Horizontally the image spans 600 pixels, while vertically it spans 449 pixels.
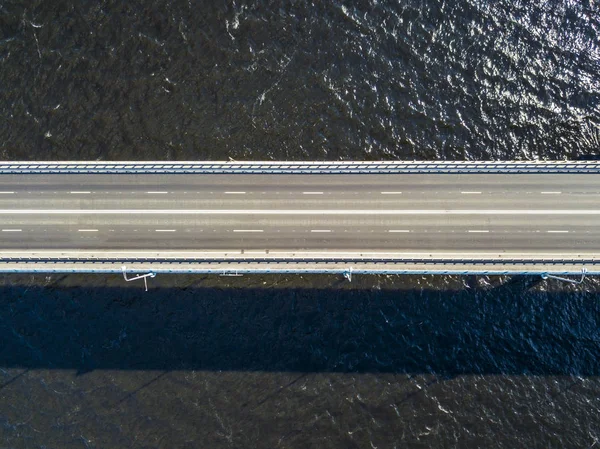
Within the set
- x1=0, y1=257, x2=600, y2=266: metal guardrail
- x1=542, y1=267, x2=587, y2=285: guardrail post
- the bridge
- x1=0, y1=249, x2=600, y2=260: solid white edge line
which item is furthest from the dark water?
the bridge

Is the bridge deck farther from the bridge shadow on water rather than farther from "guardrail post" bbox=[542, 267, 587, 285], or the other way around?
the bridge shadow on water

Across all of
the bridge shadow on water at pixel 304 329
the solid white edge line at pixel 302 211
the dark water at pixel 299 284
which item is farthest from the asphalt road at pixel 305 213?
the bridge shadow on water at pixel 304 329

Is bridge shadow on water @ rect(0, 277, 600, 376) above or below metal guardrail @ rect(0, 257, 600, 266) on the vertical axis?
below

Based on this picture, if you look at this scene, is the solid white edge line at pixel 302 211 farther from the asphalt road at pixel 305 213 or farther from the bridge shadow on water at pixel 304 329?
the bridge shadow on water at pixel 304 329

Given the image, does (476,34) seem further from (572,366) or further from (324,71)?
(572,366)

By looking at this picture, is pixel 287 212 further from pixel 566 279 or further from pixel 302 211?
pixel 566 279

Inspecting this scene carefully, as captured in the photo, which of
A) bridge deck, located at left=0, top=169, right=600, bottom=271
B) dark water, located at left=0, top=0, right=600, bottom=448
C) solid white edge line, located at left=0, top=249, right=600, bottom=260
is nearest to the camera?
solid white edge line, located at left=0, top=249, right=600, bottom=260
